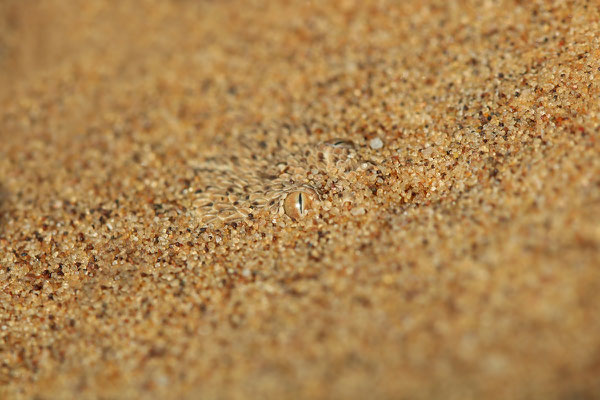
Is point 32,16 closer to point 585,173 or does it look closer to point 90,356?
point 90,356

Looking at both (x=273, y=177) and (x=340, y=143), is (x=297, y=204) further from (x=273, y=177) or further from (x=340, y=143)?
(x=340, y=143)

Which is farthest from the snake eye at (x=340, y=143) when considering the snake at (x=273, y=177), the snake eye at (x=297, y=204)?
the snake eye at (x=297, y=204)

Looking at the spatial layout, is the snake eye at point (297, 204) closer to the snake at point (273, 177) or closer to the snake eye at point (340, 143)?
the snake at point (273, 177)

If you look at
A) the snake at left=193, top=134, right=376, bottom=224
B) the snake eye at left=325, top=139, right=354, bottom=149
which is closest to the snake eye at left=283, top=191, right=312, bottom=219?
the snake at left=193, top=134, right=376, bottom=224

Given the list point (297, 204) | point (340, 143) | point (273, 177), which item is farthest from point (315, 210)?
point (340, 143)

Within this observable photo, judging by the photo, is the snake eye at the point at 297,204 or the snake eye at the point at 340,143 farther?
the snake eye at the point at 340,143

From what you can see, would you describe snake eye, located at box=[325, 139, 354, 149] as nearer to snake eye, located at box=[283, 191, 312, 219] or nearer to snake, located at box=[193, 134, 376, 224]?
snake, located at box=[193, 134, 376, 224]
